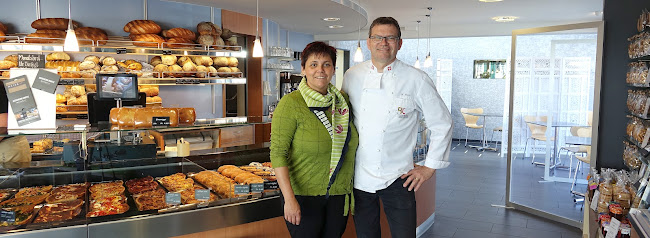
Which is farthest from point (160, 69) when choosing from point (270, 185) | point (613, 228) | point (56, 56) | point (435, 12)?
point (613, 228)

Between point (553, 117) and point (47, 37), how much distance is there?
5.98 metres

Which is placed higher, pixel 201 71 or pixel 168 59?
pixel 168 59

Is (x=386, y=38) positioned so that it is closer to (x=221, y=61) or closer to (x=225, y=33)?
(x=221, y=61)

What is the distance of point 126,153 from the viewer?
3.12 m

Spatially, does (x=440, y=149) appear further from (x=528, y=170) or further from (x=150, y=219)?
(x=528, y=170)

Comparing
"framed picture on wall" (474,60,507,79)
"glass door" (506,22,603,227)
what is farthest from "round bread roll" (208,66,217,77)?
"framed picture on wall" (474,60,507,79)

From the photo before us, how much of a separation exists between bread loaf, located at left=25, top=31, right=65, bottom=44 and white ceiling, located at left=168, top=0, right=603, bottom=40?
177 cm

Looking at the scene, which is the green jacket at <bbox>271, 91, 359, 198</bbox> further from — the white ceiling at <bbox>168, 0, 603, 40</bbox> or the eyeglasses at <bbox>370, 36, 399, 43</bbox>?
the white ceiling at <bbox>168, 0, 603, 40</bbox>

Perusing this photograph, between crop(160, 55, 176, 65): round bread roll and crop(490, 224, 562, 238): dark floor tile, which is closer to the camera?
crop(490, 224, 562, 238): dark floor tile

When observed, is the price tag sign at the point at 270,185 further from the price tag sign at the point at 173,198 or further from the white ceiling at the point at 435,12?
the white ceiling at the point at 435,12

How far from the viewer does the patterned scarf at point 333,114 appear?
2166 millimetres

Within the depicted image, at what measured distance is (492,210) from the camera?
5.79 m

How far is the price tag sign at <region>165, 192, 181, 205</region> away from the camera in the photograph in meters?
2.57

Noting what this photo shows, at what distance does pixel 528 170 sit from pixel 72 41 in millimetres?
5034
